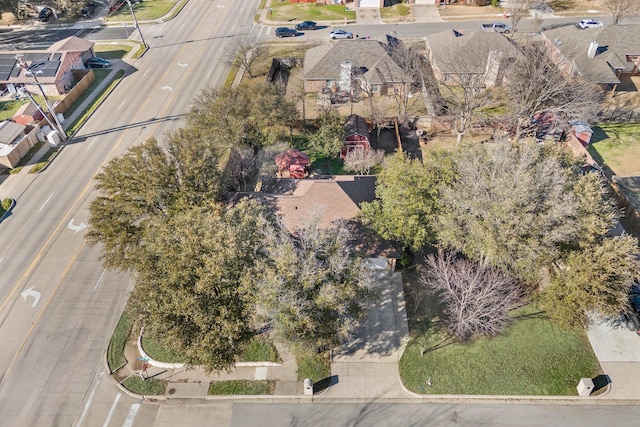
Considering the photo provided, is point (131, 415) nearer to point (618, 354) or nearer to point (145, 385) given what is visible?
point (145, 385)

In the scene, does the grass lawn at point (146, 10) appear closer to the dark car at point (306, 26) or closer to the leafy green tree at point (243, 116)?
the dark car at point (306, 26)

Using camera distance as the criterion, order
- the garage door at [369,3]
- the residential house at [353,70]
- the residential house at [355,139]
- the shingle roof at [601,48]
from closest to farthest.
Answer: the residential house at [355,139]
the shingle roof at [601,48]
the residential house at [353,70]
the garage door at [369,3]

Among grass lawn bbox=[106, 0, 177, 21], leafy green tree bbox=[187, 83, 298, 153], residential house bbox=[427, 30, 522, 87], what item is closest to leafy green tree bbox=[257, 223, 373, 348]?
leafy green tree bbox=[187, 83, 298, 153]

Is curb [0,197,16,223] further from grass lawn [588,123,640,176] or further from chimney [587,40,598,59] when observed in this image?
chimney [587,40,598,59]

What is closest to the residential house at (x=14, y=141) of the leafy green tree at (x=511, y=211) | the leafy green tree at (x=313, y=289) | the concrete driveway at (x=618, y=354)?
the leafy green tree at (x=313, y=289)

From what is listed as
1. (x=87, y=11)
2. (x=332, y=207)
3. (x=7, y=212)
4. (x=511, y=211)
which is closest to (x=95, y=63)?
(x=87, y=11)
